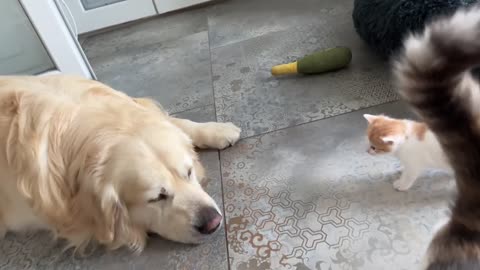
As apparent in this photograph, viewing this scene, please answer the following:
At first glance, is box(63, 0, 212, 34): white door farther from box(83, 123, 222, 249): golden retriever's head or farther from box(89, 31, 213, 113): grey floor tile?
box(83, 123, 222, 249): golden retriever's head

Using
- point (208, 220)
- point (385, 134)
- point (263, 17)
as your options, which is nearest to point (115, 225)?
point (208, 220)

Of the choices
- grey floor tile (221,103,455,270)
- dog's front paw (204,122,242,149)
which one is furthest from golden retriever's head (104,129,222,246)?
dog's front paw (204,122,242,149)

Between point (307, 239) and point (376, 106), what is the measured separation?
622 mm

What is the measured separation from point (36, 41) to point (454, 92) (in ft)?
6.58

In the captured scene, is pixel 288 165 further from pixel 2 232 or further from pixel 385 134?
pixel 2 232

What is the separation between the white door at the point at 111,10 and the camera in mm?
2842

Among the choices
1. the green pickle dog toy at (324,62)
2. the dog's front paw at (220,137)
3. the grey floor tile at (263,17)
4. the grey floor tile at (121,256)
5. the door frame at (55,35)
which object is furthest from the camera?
the grey floor tile at (263,17)

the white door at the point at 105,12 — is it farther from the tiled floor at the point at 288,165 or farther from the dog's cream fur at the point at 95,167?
the dog's cream fur at the point at 95,167

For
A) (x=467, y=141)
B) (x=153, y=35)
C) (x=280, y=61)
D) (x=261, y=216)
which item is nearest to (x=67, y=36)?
(x=153, y=35)

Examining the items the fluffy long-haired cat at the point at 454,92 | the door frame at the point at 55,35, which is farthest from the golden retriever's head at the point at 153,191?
the door frame at the point at 55,35

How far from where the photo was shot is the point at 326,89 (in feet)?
5.34

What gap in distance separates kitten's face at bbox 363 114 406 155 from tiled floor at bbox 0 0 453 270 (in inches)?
3.9

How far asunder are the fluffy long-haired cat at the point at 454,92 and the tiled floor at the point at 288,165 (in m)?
0.33

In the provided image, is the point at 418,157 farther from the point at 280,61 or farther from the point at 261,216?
the point at 280,61
